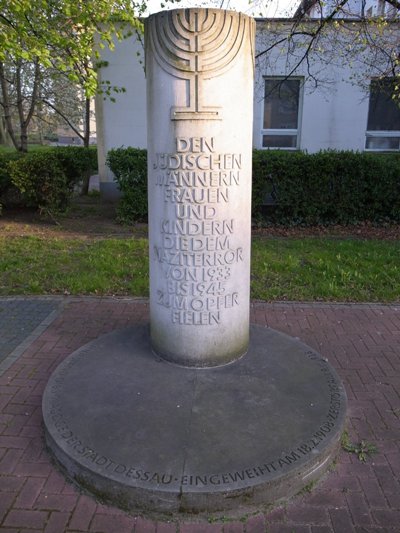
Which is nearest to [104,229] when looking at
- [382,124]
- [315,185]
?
[315,185]

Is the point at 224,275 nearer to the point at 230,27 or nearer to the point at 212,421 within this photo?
the point at 212,421

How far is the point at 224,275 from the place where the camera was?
3.39 m

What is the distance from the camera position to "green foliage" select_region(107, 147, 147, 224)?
8805mm

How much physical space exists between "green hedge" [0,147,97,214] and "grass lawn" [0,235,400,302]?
1.23m

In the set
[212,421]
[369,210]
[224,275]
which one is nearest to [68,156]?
[369,210]

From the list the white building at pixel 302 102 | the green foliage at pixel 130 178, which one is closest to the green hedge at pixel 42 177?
the green foliage at pixel 130 178

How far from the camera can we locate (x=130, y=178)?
8906mm

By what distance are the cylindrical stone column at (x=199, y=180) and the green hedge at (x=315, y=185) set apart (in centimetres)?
554

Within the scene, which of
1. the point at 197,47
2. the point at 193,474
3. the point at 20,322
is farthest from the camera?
the point at 20,322

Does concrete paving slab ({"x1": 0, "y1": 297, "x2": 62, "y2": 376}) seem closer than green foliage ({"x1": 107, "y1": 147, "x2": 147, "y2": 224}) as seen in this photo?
Yes

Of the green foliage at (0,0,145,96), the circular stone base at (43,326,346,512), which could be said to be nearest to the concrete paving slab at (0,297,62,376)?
the circular stone base at (43,326,346,512)

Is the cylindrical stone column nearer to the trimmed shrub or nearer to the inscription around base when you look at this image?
the inscription around base

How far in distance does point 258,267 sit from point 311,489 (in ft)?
13.7

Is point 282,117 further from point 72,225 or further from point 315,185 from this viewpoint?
point 72,225
